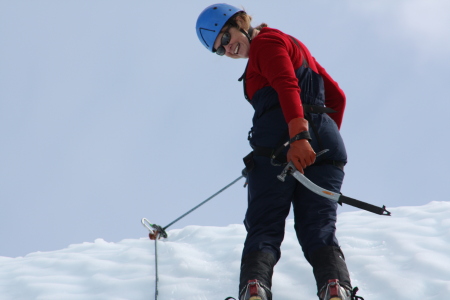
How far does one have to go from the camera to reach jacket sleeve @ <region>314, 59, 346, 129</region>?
3.89m

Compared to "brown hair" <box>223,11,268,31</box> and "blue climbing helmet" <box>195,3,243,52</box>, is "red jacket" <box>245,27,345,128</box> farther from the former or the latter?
"blue climbing helmet" <box>195,3,243,52</box>

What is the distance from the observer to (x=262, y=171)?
3.43 metres

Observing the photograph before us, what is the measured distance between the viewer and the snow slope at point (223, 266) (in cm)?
420

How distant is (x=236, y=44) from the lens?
148 inches

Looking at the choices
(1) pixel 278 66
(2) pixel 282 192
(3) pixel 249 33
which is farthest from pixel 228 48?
(2) pixel 282 192

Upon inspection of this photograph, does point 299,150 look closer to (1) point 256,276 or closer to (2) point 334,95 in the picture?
(1) point 256,276

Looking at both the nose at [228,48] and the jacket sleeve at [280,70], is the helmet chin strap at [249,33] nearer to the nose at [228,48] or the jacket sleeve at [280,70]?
the nose at [228,48]

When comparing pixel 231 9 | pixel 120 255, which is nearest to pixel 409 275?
pixel 231 9

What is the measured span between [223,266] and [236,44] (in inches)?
77.6

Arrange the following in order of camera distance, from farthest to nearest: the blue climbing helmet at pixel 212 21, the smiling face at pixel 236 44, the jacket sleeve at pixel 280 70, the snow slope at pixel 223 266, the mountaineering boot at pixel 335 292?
the snow slope at pixel 223 266, the blue climbing helmet at pixel 212 21, the smiling face at pixel 236 44, the jacket sleeve at pixel 280 70, the mountaineering boot at pixel 335 292

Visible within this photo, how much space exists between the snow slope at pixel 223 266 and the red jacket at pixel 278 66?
59.4 inches

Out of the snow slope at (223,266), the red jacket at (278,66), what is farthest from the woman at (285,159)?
the snow slope at (223,266)

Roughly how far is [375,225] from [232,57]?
8.19ft

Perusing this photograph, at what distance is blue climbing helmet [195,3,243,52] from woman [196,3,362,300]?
108 millimetres
